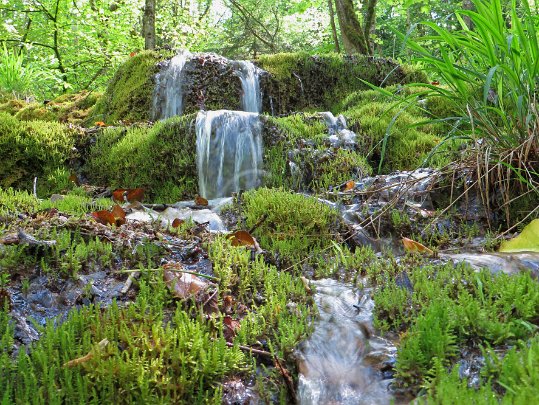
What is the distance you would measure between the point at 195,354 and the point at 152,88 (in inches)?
289

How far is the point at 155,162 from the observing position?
5918 mm

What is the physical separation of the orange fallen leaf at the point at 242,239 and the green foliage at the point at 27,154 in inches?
146

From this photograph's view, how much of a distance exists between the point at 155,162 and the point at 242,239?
3.02 metres

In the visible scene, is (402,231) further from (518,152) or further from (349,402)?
(349,402)

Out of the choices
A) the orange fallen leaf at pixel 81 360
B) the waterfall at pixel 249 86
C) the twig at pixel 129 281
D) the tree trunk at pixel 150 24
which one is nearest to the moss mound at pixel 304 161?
the waterfall at pixel 249 86

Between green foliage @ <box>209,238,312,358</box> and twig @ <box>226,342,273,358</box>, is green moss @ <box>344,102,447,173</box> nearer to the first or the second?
green foliage @ <box>209,238,312,358</box>

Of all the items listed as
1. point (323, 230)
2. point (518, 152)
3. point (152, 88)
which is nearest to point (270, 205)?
point (323, 230)

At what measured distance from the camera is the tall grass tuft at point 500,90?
123 inches

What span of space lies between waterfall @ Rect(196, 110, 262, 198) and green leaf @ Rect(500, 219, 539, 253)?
10.8 feet

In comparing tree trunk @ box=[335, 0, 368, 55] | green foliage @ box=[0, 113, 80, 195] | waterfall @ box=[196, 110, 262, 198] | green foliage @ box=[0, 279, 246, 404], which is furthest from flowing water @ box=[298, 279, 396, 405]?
tree trunk @ box=[335, 0, 368, 55]

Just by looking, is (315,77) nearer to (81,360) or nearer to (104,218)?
(104,218)

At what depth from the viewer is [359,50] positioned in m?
10.7

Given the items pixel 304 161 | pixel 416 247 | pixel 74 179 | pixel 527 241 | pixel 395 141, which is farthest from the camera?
pixel 395 141

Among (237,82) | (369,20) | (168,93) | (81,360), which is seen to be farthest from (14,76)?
(81,360)
